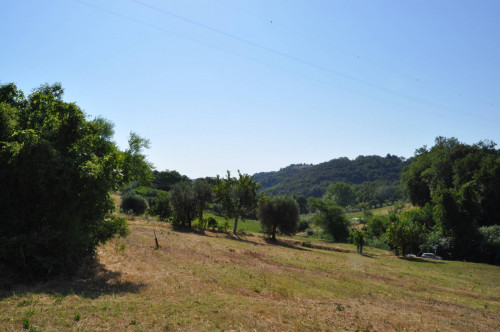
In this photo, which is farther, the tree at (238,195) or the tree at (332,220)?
Answer: the tree at (332,220)

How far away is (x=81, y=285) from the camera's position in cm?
1237

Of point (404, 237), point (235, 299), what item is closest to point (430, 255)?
point (404, 237)

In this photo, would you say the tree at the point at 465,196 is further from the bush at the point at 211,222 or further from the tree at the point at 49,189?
the tree at the point at 49,189

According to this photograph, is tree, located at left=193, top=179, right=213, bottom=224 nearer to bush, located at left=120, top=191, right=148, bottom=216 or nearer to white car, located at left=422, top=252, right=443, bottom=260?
bush, located at left=120, top=191, right=148, bottom=216

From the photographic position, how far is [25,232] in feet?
41.4

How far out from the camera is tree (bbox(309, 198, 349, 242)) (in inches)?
2601

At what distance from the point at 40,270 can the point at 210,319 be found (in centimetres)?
873

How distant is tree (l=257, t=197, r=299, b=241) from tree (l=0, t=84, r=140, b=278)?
105 ft

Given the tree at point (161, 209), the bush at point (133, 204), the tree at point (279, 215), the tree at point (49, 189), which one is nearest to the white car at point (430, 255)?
the tree at point (279, 215)

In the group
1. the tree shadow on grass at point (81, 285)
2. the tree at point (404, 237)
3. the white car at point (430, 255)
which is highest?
the tree at point (404, 237)

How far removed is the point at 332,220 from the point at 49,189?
61.5 meters

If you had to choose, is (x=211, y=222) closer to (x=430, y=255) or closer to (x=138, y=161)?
(x=138, y=161)

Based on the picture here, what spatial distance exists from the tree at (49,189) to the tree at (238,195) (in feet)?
105

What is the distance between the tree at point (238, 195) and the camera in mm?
47125
